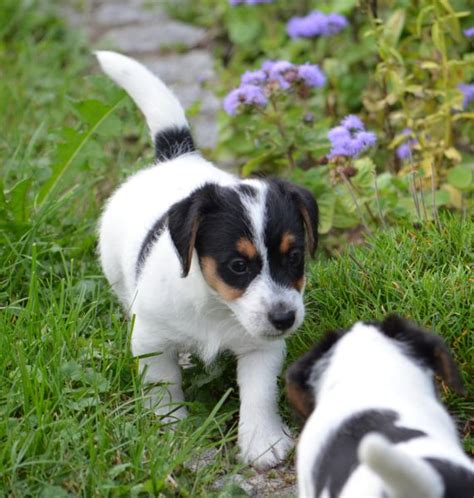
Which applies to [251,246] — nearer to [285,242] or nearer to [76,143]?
[285,242]

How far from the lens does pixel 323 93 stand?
7.07 meters

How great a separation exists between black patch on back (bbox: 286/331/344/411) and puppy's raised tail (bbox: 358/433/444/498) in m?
0.68

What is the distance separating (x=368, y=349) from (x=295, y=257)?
101 centimetres

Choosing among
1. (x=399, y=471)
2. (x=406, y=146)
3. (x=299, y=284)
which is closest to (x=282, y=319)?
(x=299, y=284)

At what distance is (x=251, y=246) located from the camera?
370 cm

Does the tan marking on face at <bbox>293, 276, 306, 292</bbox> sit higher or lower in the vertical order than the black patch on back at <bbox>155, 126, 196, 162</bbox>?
higher

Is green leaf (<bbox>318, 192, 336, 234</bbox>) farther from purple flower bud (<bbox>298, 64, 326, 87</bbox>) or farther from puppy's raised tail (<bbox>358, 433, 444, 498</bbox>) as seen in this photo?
puppy's raised tail (<bbox>358, 433, 444, 498</bbox>)

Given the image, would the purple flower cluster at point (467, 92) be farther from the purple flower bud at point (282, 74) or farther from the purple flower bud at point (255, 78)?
the purple flower bud at point (255, 78)

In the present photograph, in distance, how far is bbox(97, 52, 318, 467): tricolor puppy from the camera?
371 centimetres

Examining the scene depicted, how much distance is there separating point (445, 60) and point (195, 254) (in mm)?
2150

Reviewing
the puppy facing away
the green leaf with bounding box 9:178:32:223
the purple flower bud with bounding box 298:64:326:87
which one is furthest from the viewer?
the purple flower bud with bounding box 298:64:326:87

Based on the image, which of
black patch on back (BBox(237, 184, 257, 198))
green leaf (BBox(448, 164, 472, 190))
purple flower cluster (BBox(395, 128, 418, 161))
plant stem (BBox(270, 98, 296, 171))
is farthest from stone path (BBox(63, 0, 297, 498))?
black patch on back (BBox(237, 184, 257, 198))

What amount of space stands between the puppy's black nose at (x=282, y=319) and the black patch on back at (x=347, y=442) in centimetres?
107

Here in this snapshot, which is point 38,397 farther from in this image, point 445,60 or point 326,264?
point 445,60
